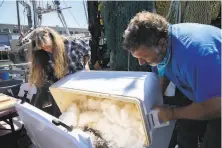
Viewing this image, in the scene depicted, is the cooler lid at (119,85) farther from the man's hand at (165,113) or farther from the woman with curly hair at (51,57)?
the woman with curly hair at (51,57)

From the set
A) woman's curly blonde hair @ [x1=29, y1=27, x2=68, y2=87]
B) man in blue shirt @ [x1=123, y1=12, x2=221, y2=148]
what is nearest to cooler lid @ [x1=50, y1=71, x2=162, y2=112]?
man in blue shirt @ [x1=123, y1=12, x2=221, y2=148]

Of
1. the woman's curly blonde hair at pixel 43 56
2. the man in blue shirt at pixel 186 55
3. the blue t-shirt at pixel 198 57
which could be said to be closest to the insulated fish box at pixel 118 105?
the man in blue shirt at pixel 186 55

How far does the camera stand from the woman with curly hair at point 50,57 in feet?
6.51

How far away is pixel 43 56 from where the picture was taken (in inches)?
82.0

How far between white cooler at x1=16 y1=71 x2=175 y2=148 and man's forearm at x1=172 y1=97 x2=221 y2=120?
5.6 inches

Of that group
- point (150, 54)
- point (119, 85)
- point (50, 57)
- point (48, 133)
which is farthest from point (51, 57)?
point (150, 54)

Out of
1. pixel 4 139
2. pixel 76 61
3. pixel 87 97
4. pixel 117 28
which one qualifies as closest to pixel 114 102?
pixel 87 97

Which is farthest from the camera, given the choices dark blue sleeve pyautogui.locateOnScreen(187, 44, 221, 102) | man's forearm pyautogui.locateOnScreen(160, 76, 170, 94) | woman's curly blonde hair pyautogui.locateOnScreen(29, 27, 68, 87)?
woman's curly blonde hair pyautogui.locateOnScreen(29, 27, 68, 87)

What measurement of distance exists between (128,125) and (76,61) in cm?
101

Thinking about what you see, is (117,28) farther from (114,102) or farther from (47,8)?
(47,8)

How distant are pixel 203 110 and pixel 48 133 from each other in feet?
2.75

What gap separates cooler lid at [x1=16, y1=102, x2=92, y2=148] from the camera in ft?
3.67

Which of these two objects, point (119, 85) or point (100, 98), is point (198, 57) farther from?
point (100, 98)

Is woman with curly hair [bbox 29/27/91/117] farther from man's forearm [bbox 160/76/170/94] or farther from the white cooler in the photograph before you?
man's forearm [bbox 160/76/170/94]
